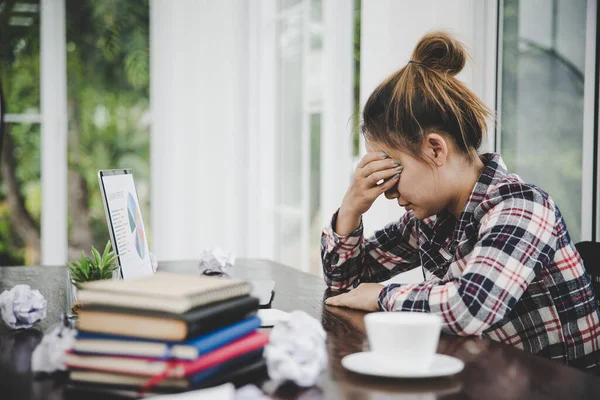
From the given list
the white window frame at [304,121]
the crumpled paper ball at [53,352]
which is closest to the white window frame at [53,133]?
the white window frame at [304,121]

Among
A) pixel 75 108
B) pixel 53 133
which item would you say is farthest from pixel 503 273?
pixel 75 108

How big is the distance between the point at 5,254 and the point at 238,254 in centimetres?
162

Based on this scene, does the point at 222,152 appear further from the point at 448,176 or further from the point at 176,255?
the point at 448,176

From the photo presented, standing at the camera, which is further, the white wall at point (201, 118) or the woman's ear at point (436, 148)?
the white wall at point (201, 118)

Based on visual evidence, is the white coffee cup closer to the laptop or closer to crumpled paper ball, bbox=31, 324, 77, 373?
crumpled paper ball, bbox=31, 324, 77, 373

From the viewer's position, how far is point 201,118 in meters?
4.12

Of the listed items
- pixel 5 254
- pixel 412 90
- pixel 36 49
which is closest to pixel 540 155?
pixel 412 90

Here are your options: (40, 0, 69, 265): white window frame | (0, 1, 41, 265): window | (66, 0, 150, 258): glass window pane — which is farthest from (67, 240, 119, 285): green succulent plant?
(66, 0, 150, 258): glass window pane

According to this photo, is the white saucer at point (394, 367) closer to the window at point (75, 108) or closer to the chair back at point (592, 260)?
the chair back at point (592, 260)

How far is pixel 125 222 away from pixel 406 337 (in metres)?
0.79

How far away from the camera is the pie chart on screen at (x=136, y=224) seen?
59.9 inches

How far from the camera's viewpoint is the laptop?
137cm

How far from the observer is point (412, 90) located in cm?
134

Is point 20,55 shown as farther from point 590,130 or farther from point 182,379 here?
point 182,379
